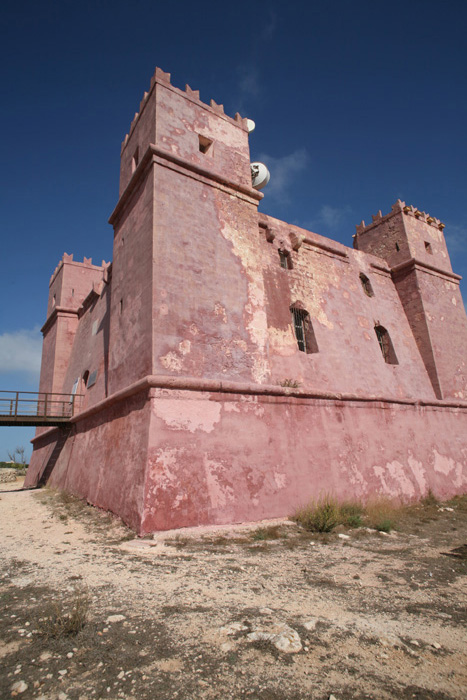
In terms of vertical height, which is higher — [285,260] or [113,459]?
[285,260]

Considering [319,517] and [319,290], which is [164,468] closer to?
[319,517]

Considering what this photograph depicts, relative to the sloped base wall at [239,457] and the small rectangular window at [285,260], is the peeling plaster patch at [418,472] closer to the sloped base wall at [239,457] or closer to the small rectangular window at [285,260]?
the sloped base wall at [239,457]

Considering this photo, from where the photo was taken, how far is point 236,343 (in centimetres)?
841

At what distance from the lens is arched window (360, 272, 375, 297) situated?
14031 millimetres

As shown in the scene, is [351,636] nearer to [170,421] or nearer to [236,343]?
[170,421]

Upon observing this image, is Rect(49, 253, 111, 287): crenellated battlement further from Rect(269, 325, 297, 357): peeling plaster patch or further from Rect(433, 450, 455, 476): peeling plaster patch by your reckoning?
Rect(433, 450, 455, 476): peeling plaster patch

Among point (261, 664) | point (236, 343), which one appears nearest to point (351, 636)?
point (261, 664)

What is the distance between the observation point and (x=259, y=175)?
12891mm

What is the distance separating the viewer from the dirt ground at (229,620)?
2.30m

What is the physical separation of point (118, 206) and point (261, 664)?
10.5 metres

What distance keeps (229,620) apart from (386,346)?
466 inches

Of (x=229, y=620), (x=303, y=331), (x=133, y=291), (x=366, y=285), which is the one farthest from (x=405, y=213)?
(x=229, y=620)

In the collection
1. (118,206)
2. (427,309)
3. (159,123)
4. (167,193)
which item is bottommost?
(427,309)

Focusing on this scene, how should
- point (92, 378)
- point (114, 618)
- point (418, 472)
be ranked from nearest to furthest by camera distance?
point (114, 618) → point (418, 472) → point (92, 378)
